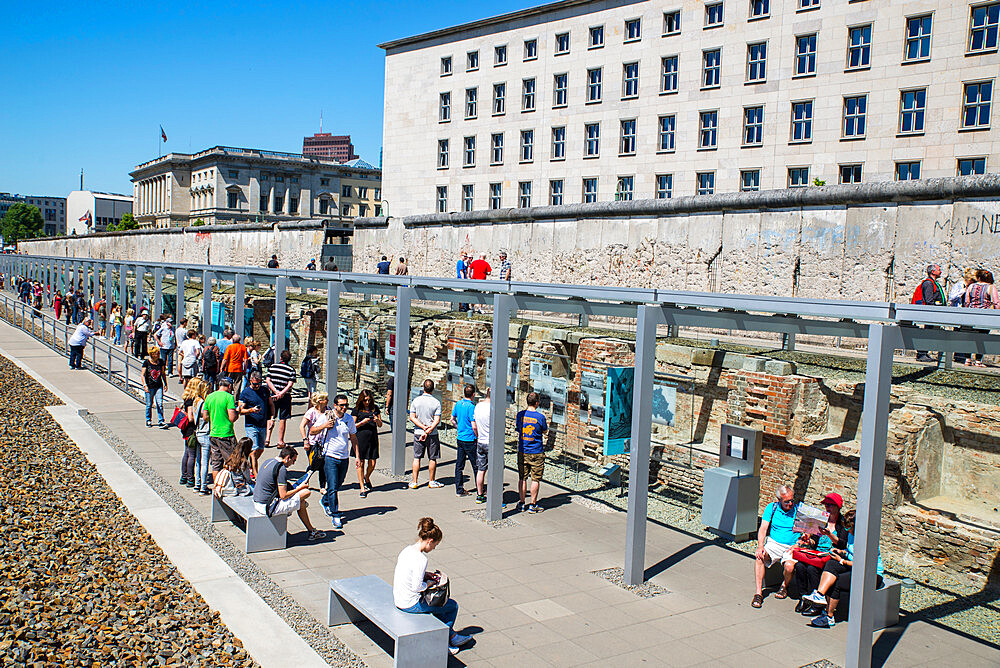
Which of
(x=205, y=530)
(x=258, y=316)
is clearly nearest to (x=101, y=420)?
(x=258, y=316)

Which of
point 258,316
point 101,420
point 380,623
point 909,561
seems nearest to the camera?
point 380,623

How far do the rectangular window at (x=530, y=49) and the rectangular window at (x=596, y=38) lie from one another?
10.1ft

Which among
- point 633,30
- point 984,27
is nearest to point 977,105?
point 984,27

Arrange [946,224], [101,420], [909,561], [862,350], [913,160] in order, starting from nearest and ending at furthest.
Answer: [909,561] → [862,350] → [946,224] → [101,420] → [913,160]

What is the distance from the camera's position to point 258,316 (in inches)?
857

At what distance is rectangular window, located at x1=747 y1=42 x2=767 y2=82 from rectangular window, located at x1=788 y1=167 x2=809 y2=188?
12.7 ft

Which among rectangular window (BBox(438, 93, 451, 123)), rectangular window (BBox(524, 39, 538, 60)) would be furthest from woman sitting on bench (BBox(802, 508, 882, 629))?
rectangular window (BBox(438, 93, 451, 123))

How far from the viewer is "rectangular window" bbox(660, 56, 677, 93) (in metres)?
36.7

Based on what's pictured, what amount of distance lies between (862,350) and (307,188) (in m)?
96.6

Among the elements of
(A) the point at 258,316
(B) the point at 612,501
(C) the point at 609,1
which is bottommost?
(B) the point at 612,501

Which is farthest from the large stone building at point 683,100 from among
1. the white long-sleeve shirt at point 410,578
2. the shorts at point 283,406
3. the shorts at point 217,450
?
the white long-sleeve shirt at point 410,578

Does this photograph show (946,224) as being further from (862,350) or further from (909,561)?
(909,561)

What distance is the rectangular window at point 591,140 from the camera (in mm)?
39469

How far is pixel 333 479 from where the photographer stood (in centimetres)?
1030
